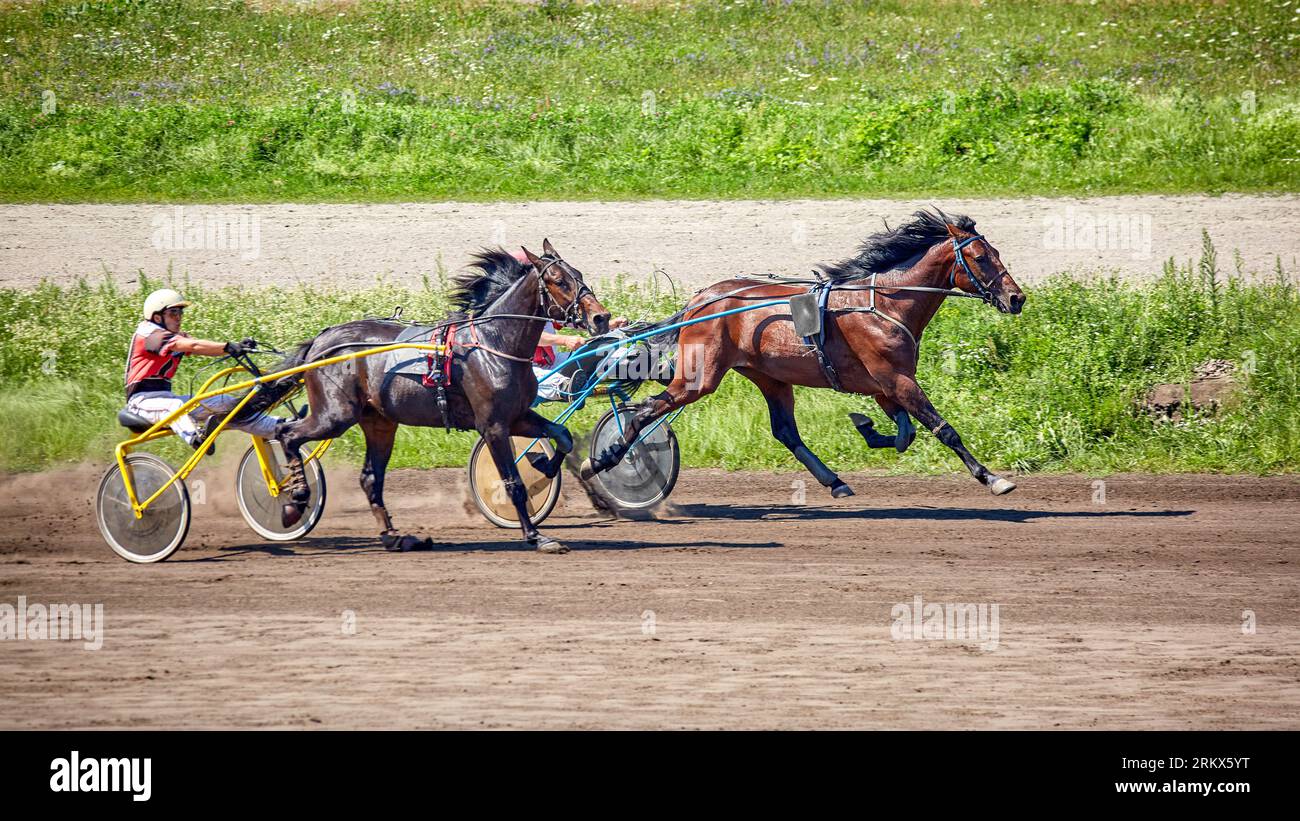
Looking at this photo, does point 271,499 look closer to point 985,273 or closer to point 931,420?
point 931,420

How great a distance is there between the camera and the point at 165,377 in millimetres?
9156

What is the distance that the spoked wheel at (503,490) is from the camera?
9.77m

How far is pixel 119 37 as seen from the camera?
22562mm

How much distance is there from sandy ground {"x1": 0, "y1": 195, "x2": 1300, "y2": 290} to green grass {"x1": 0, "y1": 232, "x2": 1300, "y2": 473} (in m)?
1.30

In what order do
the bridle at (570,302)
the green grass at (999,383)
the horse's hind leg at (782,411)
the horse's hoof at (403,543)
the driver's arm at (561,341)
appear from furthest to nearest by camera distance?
the green grass at (999,383) < the horse's hind leg at (782,411) < the driver's arm at (561,341) < the horse's hoof at (403,543) < the bridle at (570,302)

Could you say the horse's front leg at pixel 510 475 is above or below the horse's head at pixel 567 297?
below

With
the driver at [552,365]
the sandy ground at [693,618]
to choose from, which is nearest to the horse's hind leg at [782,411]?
the sandy ground at [693,618]

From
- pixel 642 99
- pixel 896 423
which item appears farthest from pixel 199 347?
pixel 642 99

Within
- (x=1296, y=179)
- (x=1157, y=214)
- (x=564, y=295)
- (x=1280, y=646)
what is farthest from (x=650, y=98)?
(x=1280, y=646)

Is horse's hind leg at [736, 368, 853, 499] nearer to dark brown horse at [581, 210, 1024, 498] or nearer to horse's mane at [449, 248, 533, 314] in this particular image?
dark brown horse at [581, 210, 1024, 498]

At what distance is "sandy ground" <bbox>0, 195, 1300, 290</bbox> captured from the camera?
1544cm

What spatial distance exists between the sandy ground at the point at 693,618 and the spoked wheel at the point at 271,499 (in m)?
0.14

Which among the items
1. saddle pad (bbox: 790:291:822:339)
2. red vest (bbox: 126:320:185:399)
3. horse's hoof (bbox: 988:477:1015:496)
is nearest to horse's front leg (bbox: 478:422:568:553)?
red vest (bbox: 126:320:185:399)

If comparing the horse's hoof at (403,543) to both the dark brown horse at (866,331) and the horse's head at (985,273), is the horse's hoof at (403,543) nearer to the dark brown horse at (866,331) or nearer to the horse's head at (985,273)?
the dark brown horse at (866,331)
